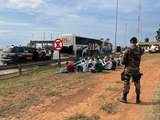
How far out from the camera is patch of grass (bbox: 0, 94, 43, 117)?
10156 mm

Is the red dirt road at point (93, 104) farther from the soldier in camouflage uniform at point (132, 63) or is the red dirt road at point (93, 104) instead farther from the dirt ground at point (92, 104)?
the soldier in camouflage uniform at point (132, 63)

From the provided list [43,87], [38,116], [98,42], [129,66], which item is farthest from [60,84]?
[98,42]

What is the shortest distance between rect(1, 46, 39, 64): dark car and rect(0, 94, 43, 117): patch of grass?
62.1ft

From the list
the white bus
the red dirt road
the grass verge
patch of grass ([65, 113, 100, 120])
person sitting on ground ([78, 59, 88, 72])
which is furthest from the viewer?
the white bus

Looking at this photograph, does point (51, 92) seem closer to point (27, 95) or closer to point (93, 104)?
point (27, 95)

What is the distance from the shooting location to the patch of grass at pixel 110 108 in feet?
33.7

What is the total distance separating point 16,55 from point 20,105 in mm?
20844

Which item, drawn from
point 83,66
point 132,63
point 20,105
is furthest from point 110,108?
point 83,66

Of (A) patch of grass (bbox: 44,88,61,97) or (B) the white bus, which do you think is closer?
(A) patch of grass (bbox: 44,88,61,97)

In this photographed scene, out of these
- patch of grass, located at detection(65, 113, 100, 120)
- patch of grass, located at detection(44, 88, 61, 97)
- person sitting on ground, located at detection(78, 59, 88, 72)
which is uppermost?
person sitting on ground, located at detection(78, 59, 88, 72)

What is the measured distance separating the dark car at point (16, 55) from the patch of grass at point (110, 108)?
69.2 ft

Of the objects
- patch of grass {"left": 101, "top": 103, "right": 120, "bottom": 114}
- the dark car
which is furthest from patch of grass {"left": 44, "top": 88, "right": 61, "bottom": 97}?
the dark car

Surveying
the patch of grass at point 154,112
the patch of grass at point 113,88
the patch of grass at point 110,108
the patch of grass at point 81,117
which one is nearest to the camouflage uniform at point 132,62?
the patch of grass at point 110,108

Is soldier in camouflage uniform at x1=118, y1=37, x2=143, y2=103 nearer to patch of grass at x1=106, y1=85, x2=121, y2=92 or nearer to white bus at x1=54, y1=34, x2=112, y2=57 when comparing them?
patch of grass at x1=106, y1=85, x2=121, y2=92
